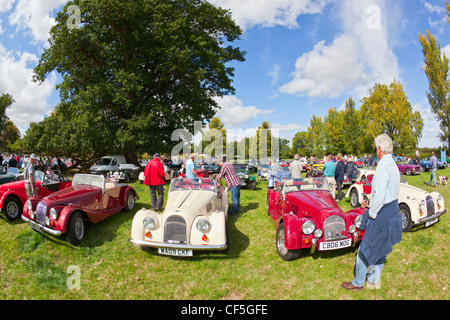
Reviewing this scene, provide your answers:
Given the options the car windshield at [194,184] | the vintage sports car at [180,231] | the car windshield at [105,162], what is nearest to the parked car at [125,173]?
the car windshield at [105,162]

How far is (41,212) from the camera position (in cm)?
607

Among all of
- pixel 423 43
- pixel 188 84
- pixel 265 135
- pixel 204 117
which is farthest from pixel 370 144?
pixel 188 84

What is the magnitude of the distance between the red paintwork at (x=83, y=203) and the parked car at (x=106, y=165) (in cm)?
984

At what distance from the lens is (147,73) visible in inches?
787

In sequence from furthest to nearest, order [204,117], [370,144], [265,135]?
1. [265,135]
2. [370,144]
3. [204,117]

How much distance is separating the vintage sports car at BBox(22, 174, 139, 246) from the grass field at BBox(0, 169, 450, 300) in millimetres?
436

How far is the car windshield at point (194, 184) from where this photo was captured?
23.5 ft

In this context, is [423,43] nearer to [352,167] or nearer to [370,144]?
[370,144]

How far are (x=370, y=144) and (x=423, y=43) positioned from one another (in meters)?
13.6

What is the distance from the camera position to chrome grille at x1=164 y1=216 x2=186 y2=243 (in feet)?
17.6

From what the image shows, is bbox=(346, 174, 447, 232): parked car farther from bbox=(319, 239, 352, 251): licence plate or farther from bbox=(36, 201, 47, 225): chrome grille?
bbox=(36, 201, 47, 225): chrome grille

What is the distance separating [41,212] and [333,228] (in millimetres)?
6514

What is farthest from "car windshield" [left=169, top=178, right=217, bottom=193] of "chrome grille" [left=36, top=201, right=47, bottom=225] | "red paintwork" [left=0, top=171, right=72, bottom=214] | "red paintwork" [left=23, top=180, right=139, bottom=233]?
"red paintwork" [left=0, top=171, right=72, bottom=214]

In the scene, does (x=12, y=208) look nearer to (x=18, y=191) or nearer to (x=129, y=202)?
(x=18, y=191)
